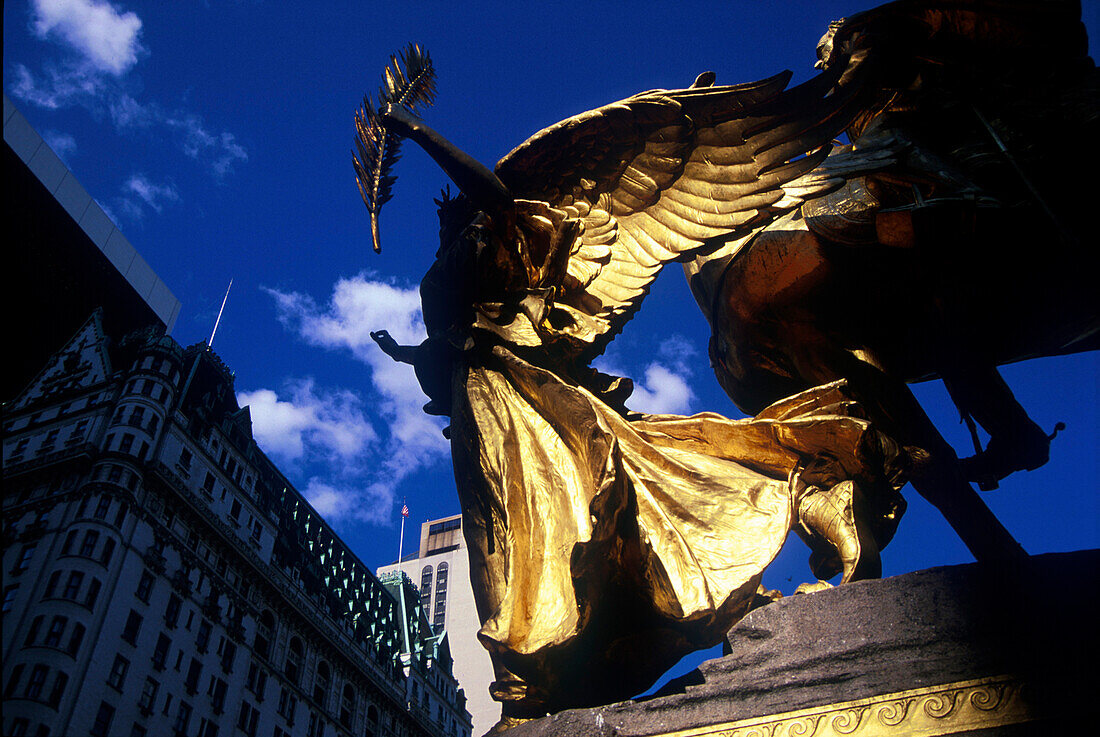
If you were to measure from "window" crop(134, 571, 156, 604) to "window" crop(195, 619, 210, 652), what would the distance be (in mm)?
2701

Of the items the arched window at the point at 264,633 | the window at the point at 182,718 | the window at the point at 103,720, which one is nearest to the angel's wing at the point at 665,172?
the window at the point at 103,720

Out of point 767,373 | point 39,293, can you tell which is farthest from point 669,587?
point 39,293

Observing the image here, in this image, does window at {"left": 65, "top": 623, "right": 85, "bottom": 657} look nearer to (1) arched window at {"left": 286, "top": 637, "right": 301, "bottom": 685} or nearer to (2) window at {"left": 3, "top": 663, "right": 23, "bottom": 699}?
(2) window at {"left": 3, "top": 663, "right": 23, "bottom": 699}

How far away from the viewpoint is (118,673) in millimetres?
33031

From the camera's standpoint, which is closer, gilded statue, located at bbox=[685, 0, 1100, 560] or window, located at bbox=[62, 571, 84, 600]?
gilded statue, located at bbox=[685, 0, 1100, 560]

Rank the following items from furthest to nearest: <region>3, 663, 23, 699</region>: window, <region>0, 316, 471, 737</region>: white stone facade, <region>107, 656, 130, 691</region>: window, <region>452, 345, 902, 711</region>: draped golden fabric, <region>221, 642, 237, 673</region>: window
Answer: <region>221, 642, 237, 673</region>: window, <region>107, 656, 130, 691</region>: window, <region>0, 316, 471, 737</region>: white stone facade, <region>3, 663, 23, 699</region>: window, <region>452, 345, 902, 711</region>: draped golden fabric

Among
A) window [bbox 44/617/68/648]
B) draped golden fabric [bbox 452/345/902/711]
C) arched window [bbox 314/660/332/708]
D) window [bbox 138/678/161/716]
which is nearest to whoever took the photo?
draped golden fabric [bbox 452/345/902/711]

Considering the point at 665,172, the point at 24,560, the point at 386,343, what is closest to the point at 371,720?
the point at 24,560

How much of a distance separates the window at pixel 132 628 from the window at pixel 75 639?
228 cm

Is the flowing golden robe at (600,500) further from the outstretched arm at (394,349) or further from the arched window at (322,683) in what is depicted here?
the arched window at (322,683)

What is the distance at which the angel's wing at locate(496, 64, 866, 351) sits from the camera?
23.1ft

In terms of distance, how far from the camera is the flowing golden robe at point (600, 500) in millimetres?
5188

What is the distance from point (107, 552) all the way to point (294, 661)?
388 inches

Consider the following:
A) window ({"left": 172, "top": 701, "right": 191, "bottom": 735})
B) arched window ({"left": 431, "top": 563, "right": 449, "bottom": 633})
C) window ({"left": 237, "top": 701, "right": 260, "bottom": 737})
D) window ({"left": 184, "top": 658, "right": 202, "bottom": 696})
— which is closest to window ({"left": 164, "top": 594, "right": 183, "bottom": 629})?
window ({"left": 184, "top": 658, "right": 202, "bottom": 696})
